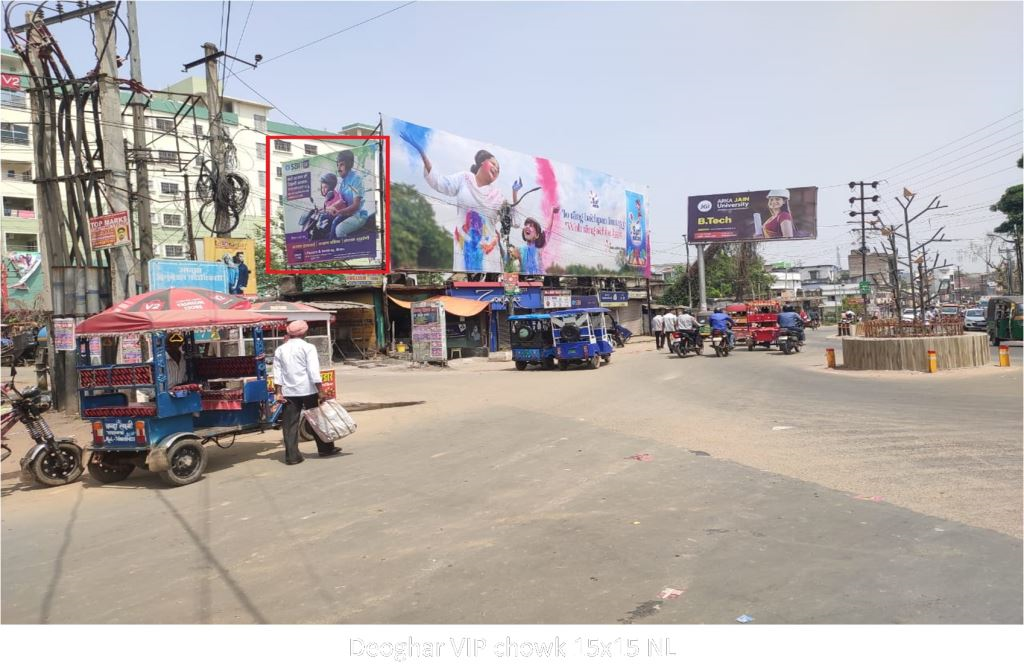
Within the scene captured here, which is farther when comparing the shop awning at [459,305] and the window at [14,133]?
the window at [14,133]

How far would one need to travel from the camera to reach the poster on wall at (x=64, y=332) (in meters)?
12.7

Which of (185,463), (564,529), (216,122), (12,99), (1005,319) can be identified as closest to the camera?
(564,529)

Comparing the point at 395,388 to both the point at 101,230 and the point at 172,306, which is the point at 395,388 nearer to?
the point at 101,230

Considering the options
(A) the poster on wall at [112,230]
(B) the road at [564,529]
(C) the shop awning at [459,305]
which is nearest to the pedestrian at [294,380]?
(B) the road at [564,529]

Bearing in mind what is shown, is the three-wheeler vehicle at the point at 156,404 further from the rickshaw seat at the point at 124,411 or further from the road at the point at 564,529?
the road at the point at 564,529

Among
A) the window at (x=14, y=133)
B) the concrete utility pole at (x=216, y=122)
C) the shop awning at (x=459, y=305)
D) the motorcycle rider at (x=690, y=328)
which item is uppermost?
the window at (x=14, y=133)

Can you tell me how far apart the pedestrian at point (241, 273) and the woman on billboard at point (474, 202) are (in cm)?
1484

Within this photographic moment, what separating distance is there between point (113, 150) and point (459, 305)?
19.4m

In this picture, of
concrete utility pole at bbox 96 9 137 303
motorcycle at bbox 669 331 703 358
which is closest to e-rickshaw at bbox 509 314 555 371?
motorcycle at bbox 669 331 703 358

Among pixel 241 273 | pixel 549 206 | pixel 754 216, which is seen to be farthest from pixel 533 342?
pixel 754 216

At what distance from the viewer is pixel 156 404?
7.57 metres

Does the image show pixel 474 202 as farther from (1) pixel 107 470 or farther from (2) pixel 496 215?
(1) pixel 107 470

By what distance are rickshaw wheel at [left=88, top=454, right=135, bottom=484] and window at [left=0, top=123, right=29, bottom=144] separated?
44224mm

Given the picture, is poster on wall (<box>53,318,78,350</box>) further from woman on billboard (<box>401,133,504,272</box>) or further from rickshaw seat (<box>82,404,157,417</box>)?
woman on billboard (<box>401,133,504,272</box>)
